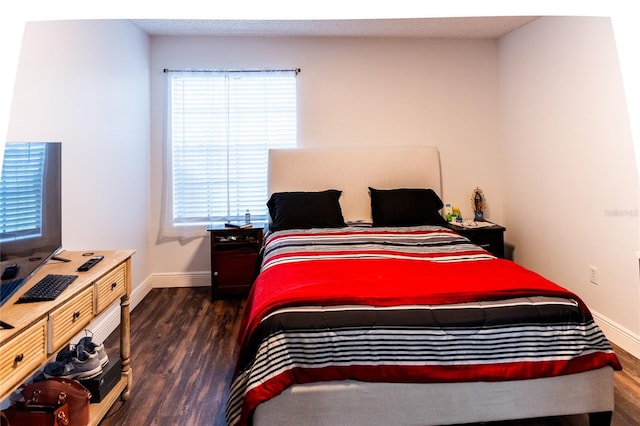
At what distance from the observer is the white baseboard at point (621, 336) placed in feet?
7.97

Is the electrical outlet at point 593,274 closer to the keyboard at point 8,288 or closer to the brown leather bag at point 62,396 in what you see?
the brown leather bag at point 62,396

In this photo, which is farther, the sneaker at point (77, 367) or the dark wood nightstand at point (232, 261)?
the dark wood nightstand at point (232, 261)

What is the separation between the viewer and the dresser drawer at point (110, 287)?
5.48 feet

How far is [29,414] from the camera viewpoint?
1.48 m

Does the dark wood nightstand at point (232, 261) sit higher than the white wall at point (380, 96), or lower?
lower

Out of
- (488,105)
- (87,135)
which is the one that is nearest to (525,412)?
(87,135)

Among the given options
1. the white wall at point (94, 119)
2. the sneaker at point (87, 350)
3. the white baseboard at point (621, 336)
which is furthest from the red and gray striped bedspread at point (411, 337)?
the white wall at point (94, 119)

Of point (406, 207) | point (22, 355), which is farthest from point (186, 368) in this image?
point (406, 207)

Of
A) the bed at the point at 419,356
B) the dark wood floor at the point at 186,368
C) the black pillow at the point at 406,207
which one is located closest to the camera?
the bed at the point at 419,356

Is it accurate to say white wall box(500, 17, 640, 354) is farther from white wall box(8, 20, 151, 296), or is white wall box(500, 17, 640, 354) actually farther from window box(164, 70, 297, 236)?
white wall box(8, 20, 151, 296)

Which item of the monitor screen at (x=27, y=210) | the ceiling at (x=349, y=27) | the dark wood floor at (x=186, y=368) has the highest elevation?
the ceiling at (x=349, y=27)

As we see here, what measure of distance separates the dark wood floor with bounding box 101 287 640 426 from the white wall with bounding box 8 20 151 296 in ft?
2.09

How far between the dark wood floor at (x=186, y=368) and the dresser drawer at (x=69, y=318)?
24.5 inches

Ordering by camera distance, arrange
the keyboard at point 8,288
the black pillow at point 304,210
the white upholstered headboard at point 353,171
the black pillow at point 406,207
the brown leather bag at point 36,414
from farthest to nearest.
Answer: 1. the white upholstered headboard at point 353,171
2. the black pillow at point 406,207
3. the black pillow at point 304,210
4. the brown leather bag at point 36,414
5. the keyboard at point 8,288
